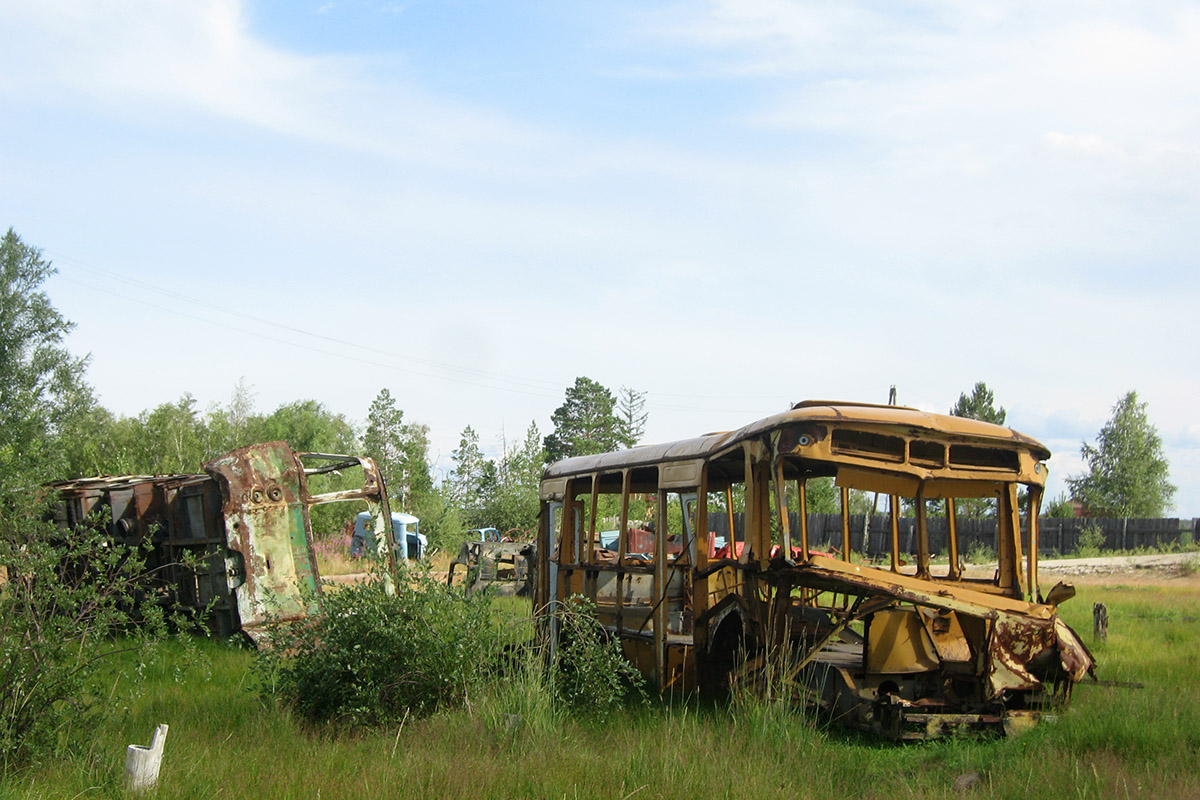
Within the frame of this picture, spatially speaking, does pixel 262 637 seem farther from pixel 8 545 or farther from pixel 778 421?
pixel 778 421

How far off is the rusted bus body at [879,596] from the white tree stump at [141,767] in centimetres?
330

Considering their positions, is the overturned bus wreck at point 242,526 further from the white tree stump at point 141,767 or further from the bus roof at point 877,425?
the white tree stump at point 141,767

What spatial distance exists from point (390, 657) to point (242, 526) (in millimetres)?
5536

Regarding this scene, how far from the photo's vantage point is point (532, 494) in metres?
31.7

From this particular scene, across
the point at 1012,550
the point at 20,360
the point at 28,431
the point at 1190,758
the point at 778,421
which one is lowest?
the point at 1190,758

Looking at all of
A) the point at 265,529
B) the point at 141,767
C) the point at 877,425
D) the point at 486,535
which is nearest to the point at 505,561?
the point at 265,529

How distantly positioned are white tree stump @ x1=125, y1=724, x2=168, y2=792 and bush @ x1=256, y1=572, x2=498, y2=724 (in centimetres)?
188

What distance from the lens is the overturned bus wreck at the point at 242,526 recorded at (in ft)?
42.5

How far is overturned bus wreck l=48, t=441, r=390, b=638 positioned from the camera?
42.5 ft

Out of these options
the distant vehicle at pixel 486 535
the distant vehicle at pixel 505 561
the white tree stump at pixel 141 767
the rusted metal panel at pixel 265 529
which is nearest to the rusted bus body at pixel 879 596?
the white tree stump at pixel 141 767

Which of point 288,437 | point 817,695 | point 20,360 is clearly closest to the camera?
point 817,695

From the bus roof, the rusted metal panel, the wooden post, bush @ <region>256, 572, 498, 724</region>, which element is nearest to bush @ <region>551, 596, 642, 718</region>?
bush @ <region>256, 572, 498, 724</region>

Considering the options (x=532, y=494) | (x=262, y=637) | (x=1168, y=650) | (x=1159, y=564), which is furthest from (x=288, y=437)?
(x=1168, y=650)

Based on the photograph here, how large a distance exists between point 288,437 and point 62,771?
155 ft
